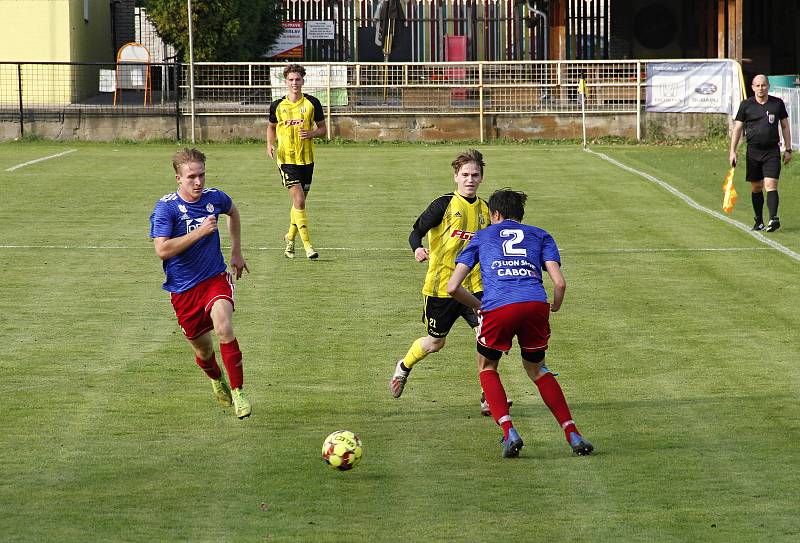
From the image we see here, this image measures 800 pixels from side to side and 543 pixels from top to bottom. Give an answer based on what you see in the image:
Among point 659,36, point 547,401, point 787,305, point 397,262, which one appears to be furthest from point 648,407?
point 659,36

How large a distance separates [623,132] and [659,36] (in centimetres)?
1241

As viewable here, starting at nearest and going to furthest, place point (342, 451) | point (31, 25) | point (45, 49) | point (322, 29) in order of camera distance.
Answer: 1. point (342, 451)
2. point (31, 25)
3. point (45, 49)
4. point (322, 29)

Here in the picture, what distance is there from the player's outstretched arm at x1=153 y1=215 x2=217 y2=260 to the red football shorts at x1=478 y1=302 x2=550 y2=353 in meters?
1.89

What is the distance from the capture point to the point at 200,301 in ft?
30.1

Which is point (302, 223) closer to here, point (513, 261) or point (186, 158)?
point (186, 158)

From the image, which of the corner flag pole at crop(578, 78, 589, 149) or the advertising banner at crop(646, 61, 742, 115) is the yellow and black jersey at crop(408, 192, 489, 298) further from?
the advertising banner at crop(646, 61, 742, 115)

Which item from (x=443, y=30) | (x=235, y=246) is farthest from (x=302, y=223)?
(x=443, y=30)

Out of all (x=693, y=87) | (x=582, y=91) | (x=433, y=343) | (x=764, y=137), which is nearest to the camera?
(x=433, y=343)

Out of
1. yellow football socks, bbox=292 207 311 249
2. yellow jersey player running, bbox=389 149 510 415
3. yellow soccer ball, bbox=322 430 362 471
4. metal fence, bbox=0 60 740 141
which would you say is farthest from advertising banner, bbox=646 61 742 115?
yellow soccer ball, bbox=322 430 362 471

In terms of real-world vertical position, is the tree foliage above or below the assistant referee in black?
above

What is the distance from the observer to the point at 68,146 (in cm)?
3453

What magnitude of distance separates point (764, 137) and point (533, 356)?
36.4ft

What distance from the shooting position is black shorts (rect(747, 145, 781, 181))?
725 inches

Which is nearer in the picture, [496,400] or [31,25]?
[496,400]
